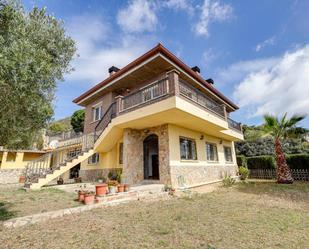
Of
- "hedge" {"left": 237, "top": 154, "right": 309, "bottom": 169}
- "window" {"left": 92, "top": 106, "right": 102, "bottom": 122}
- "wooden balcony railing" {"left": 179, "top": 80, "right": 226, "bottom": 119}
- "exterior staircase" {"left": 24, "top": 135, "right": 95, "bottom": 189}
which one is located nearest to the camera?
"wooden balcony railing" {"left": 179, "top": 80, "right": 226, "bottom": 119}

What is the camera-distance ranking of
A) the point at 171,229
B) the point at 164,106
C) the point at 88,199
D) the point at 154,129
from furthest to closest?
1. the point at 154,129
2. the point at 164,106
3. the point at 88,199
4. the point at 171,229

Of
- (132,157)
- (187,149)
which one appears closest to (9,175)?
(132,157)

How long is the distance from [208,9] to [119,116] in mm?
8056

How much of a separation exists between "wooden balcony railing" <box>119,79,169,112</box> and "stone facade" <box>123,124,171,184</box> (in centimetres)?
184

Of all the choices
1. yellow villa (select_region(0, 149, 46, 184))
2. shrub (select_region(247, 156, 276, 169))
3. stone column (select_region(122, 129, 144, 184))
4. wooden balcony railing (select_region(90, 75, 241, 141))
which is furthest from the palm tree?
yellow villa (select_region(0, 149, 46, 184))

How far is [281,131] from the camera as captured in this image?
15047 mm

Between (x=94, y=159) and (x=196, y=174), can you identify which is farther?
(x=94, y=159)

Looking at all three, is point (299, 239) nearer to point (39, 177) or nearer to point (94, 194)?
point (94, 194)

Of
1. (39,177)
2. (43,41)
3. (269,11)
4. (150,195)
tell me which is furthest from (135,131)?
(269,11)

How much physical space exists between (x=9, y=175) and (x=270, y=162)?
27.9 meters

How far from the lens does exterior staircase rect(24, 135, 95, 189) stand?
11.1 m

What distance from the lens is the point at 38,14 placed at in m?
5.92

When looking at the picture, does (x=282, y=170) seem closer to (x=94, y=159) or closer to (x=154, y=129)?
(x=154, y=129)

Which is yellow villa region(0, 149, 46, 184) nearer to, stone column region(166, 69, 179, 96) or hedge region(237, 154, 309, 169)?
stone column region(166, 69, 179, 96)
